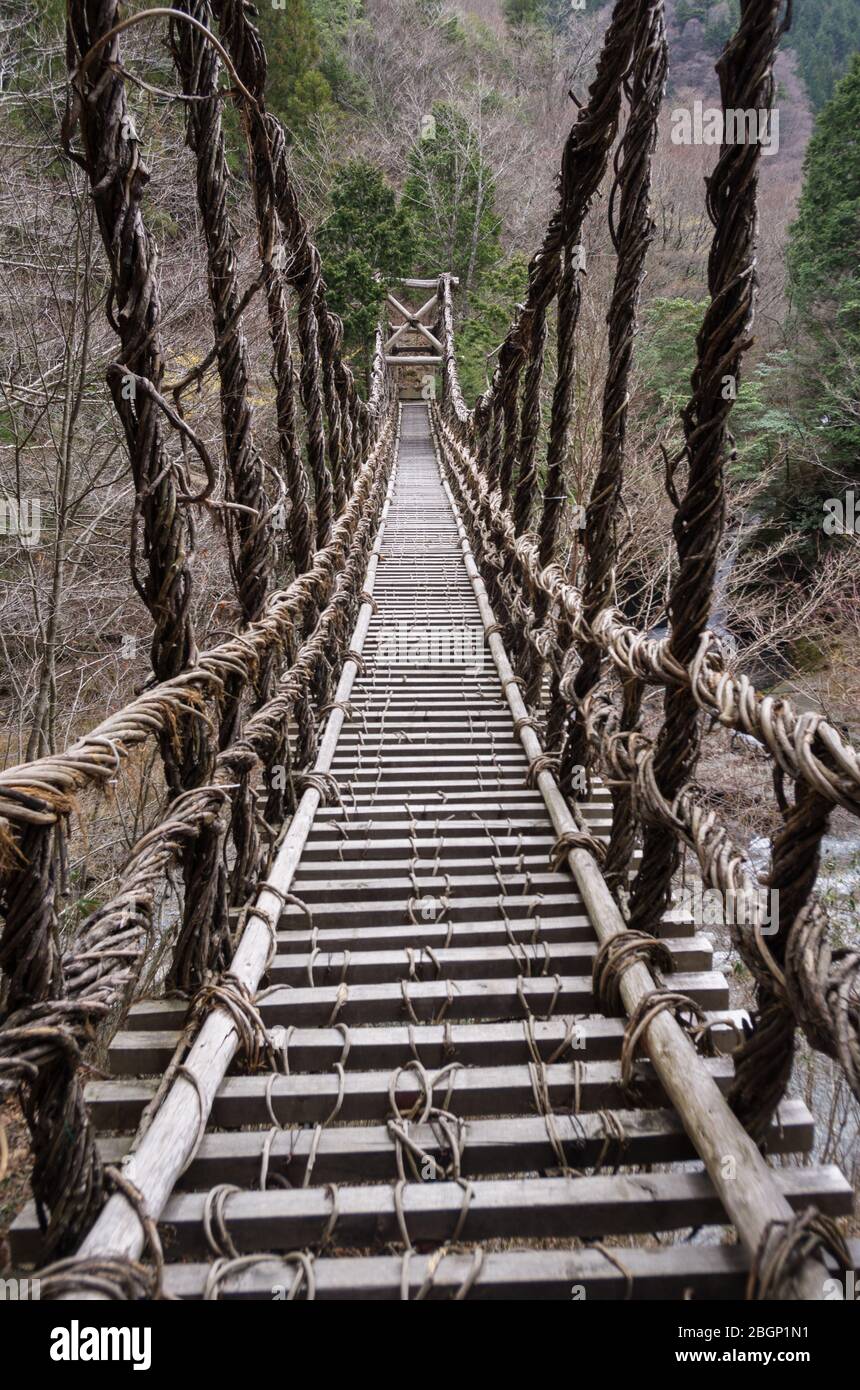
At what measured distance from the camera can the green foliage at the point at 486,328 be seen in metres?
16.1

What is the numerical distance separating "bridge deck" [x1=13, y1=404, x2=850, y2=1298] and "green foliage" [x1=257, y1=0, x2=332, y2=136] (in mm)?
17865

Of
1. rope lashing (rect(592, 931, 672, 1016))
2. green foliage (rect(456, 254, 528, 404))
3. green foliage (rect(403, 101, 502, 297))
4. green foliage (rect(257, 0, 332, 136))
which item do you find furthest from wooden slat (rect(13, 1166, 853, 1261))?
green foliage (rect(403, 101, 502, 297))

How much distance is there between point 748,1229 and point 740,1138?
13 cm

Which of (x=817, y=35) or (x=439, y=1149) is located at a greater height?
(x=817, y=35)

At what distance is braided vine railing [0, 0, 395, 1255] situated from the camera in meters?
0.90

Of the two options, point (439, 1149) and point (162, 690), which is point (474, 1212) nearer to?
point (439, 1149)

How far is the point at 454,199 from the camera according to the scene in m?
18.4

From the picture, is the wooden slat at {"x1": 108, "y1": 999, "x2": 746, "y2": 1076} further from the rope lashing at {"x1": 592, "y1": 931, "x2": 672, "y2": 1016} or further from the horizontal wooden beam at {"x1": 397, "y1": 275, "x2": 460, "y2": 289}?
the horizontal wooden beam at {"x1": 397, "y1": 275, "x2": 460, "y2": 289}

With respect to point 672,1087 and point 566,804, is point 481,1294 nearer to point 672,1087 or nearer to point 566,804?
point 672,1087

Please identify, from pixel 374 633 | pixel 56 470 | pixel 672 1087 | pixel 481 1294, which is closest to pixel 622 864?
pixel 672 1087

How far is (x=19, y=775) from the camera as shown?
88 centimetres

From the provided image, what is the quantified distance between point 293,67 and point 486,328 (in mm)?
6575

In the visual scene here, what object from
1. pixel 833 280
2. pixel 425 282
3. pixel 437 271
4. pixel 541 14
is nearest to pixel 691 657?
pixel 833 280

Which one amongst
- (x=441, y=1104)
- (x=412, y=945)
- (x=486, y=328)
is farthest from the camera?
(x=486, y=328)
